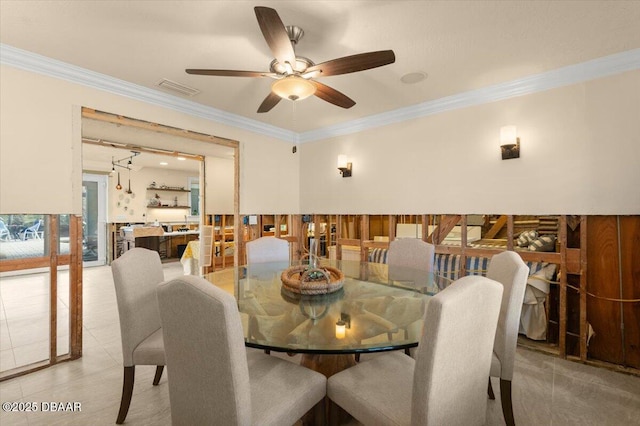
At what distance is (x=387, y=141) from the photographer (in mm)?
3664

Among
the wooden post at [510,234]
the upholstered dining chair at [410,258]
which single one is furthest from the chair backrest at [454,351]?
the wooden post at [510,234]

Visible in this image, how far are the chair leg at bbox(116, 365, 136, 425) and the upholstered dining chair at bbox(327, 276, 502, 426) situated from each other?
4.11ft

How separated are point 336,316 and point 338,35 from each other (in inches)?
72.3

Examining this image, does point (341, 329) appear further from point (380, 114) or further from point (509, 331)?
point (380, 114)

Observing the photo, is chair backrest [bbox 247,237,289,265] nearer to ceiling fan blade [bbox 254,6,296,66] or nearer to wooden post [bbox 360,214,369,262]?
wooden post [bbox 360,214,369,262]

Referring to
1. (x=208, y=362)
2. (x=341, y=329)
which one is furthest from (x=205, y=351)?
(x=341, y=329)

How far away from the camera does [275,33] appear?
1.53m

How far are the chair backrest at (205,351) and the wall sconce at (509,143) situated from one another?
113 inches

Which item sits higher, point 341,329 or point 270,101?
point 270,101

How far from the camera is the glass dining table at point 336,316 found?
4.10 ft

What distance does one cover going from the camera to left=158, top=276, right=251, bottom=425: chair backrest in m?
0.96

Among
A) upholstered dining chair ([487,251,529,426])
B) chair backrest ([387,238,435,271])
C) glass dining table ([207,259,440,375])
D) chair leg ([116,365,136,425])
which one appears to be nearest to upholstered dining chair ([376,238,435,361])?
chair backrest ([387,238,435,271])

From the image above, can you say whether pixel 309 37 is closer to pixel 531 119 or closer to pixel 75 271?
pixel 531 119

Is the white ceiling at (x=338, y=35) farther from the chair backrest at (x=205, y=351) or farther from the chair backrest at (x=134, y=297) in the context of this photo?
the chair backrest at (x=205, y=351)
